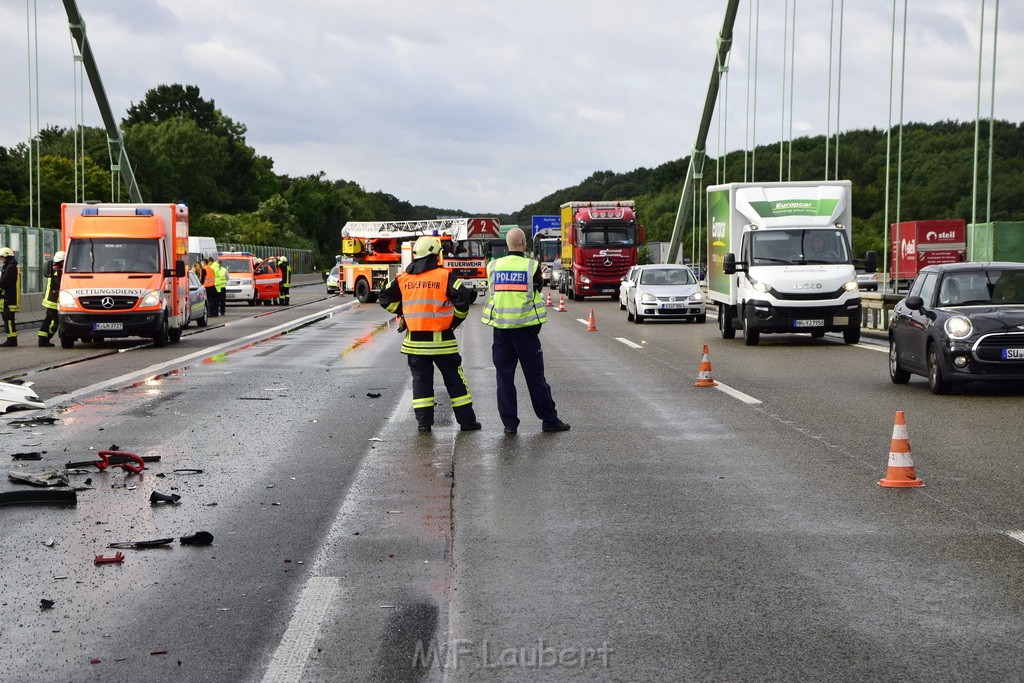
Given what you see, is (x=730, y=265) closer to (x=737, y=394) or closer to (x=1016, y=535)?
(x=737, y=394)

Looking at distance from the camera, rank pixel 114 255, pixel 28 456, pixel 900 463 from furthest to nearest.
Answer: pixel 114 255, pixel 28 456, pixel 900 463

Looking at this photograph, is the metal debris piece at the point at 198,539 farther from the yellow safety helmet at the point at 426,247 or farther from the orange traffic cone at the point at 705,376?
the orange traffic cone at the point at 705,376

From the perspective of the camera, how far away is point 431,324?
11.9 m

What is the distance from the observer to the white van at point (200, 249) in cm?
4962

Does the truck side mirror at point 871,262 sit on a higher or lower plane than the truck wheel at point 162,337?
higher

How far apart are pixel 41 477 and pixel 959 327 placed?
381 inches

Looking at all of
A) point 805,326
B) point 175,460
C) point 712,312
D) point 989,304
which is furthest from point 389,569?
point 712,312

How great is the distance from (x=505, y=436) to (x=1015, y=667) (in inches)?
281

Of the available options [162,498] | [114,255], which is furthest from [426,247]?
[114,255]

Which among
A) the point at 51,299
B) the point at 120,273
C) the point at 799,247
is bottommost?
the point at 51,299

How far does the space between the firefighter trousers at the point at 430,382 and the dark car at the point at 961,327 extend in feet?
18.9

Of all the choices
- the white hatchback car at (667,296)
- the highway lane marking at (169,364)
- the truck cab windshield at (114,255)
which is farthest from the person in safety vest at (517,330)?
the white hatchback car at (667,296)

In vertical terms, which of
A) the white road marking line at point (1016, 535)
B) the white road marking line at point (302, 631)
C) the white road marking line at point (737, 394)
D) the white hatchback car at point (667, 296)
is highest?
the white hatchback car at point (667, 296)

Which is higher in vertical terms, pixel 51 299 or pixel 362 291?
pixel 51 299
